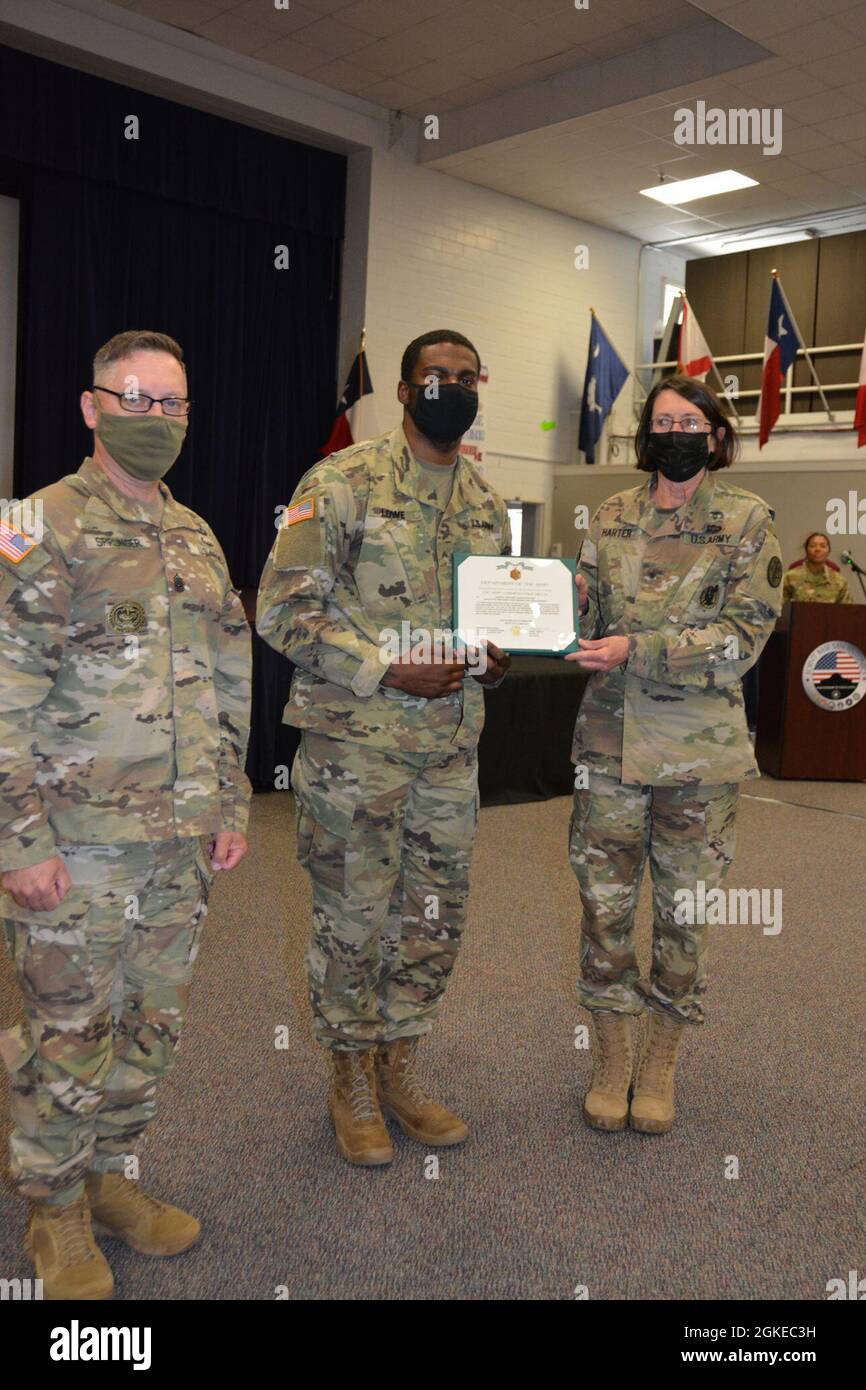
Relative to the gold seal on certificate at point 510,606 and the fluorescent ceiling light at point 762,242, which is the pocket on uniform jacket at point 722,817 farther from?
the fluorescent ceiling light at point 762,242

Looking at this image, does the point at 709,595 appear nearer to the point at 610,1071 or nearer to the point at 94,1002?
the point at 610,1071

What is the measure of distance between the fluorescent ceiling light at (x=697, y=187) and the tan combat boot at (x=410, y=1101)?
271 inches

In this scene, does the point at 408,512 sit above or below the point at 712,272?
below

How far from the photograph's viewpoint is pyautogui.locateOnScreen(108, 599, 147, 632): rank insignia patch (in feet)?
5.57

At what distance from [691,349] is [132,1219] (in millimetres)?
7532

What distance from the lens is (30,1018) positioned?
66.7 inches

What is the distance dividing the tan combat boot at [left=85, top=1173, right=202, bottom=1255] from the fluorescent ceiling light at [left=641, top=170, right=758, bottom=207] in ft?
24.3

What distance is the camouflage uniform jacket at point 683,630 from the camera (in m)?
2.30

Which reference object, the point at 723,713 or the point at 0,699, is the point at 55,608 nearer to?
the point at 0,699

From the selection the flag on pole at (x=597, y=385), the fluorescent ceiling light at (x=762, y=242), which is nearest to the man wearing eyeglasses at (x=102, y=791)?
the flag on pole at (x=597, y=385)

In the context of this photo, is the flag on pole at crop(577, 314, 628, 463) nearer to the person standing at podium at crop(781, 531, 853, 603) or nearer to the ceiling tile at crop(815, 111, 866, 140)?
the person standing at podium at crop(781, 531, 853, 603)

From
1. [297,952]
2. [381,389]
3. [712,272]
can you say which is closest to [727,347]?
[712,272]

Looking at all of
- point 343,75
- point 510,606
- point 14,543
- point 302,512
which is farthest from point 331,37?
point 14,543

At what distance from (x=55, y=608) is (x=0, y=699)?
15 cm
